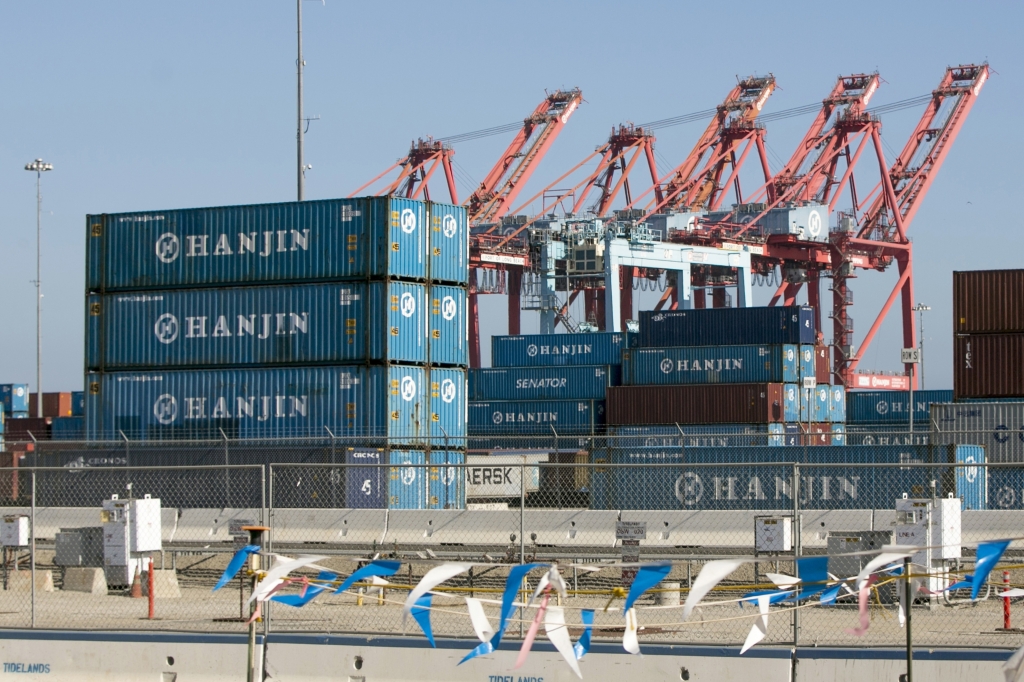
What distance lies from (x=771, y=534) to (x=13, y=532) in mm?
10482

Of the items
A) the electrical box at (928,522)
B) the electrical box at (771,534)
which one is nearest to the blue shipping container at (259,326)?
the electrical box at (771,534)

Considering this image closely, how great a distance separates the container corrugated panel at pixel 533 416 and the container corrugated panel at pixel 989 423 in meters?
19.1

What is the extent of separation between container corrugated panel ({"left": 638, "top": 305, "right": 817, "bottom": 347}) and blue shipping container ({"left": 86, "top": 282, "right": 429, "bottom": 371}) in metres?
22.4

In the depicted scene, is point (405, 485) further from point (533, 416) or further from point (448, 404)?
point (533, 416)

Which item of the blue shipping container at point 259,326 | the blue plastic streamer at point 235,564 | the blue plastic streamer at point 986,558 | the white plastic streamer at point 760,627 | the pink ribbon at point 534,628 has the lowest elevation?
the white plastic streamer at point 760,627

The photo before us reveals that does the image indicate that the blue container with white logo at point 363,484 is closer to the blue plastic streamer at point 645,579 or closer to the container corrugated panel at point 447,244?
the container corrugated panel at point 447,244

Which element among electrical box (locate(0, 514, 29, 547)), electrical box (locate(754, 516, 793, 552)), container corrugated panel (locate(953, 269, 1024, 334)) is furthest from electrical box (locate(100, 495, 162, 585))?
container corrugated panel (locate(953, 269, 1024, 334))

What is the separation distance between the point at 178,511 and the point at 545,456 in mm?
20340

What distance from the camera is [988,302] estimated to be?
110 feet

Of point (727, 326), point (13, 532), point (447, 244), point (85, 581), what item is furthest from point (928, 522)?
point (727, 326)

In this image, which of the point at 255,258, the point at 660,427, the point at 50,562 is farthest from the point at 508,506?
the point at 660,427

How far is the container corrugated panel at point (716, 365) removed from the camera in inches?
1832

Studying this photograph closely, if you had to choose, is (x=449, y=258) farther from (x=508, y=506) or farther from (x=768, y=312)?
(x=768, y=312)

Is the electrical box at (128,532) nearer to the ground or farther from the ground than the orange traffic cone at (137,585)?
farther from the ground
